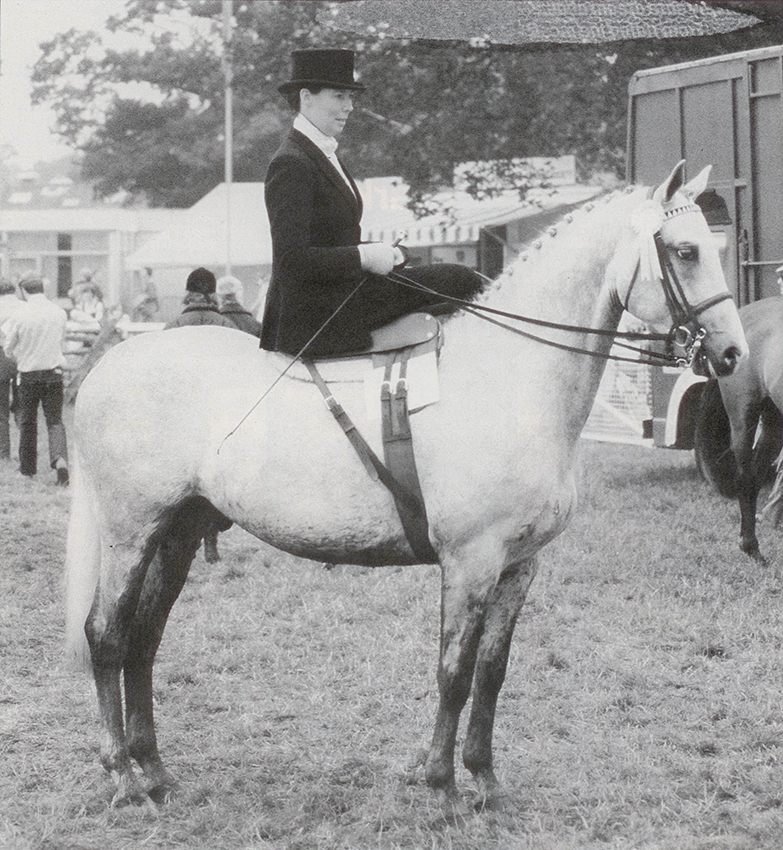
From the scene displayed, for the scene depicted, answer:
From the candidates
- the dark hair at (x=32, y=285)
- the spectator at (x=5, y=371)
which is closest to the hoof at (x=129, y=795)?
the dark hair at (x=32, y=285)

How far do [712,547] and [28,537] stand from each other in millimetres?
5339

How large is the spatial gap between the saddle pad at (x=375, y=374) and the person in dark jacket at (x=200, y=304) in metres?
4.83

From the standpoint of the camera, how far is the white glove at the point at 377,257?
462cm

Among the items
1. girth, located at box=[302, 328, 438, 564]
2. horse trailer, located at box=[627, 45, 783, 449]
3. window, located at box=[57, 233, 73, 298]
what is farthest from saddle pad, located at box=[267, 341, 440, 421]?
window, located at box=[57, 233, 73, 298]

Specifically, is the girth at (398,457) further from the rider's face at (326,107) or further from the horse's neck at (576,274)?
the rider's face at (326,107)

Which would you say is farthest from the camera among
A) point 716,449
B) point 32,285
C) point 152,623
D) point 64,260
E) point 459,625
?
point 64,260

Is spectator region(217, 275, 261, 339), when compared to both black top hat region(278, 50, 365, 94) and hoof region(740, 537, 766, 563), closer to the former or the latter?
hoof region(740, 537, 766, 563)

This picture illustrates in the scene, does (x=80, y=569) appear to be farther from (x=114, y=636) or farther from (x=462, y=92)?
(x=462, y=92)

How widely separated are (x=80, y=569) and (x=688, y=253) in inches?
103

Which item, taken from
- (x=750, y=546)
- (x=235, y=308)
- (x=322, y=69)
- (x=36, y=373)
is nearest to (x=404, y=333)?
(x=322, y=69)

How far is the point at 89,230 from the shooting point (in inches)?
1938

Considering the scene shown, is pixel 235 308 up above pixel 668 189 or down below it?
below

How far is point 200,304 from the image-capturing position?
9.87m

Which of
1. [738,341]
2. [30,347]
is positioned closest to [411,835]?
[738,341]
